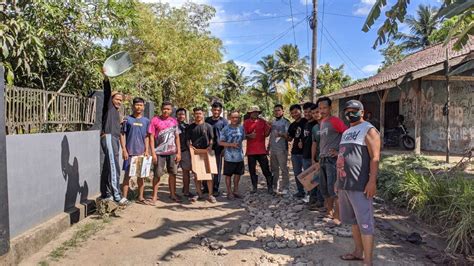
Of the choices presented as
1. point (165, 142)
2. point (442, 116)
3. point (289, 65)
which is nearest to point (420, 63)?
point (442, 116)

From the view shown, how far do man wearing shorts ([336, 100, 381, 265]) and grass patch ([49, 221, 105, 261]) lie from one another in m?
3.15

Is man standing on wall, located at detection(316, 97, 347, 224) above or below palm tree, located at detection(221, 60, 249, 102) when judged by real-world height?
below

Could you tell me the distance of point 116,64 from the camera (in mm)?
5691

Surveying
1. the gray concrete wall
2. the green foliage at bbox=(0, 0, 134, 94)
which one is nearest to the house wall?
the green foliage at bbox=(0, 0, 134, 94)

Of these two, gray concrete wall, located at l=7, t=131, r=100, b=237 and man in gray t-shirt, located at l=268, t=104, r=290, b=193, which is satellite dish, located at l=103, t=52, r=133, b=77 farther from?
man in gray t-shirt, located at l=268, t=104, r=290, b=193

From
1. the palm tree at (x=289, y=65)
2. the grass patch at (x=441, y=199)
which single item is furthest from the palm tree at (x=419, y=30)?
the grass patch at (x=441, y=199)

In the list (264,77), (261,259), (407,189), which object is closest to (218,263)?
(261,259)

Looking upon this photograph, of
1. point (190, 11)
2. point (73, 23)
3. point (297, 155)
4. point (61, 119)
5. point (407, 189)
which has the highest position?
point (190, 11)

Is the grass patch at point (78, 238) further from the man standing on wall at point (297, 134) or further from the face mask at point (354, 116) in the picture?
the face mask at point (354, 116)

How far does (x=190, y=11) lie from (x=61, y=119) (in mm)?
16171

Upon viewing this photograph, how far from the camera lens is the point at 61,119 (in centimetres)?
559

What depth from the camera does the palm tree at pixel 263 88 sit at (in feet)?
150

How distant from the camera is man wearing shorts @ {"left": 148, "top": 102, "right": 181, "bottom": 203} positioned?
21.3 feet

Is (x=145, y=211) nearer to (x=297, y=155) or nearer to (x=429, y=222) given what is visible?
(x=297, y=155)
